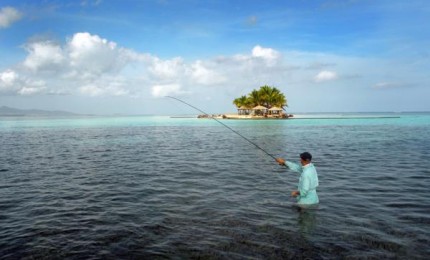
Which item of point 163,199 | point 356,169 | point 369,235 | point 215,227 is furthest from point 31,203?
point 356,169

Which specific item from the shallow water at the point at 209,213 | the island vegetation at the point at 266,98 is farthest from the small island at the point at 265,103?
the shallow water at the point at 209,213

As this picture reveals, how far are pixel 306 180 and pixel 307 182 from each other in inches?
3.6

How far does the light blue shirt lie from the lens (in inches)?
420

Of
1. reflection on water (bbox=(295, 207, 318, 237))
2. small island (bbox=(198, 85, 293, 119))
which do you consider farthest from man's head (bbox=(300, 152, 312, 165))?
small island (bbox=(198, 85, 293, 119))

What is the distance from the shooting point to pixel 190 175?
18.8 meters

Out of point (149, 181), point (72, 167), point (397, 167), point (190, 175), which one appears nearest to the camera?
point (149, 181)

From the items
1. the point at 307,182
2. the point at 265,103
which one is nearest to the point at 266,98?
the point at 265,103

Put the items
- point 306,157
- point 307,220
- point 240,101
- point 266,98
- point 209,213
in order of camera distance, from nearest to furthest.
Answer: point 307,220 < point 306,157 < point 209,213 < point 266,98 < point 240,101

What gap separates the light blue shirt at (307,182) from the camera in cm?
1067

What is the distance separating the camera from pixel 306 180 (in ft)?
35.1

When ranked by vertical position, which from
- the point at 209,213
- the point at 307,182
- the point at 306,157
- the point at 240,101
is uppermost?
the point at 240,101

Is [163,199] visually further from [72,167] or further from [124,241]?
[72,167]

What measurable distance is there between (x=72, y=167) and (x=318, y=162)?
16780mm

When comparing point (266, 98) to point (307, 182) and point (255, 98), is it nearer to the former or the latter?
point (255, 98)
